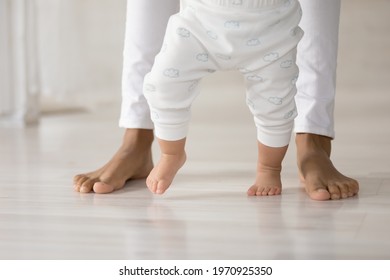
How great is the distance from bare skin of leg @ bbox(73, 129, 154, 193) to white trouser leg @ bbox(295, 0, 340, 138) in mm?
308

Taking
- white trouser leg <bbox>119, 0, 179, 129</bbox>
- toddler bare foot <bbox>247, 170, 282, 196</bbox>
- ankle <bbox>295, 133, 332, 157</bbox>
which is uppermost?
white trouser leg <bbox>119, 0, 179, 129</bbox>

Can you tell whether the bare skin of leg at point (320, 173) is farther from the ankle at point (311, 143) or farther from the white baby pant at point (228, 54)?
the white baby pant at point (228, 54)

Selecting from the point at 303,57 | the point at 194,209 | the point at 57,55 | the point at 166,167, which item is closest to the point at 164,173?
the point at 166,167

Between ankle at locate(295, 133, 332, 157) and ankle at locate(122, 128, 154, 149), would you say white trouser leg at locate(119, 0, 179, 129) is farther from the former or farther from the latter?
ankle at locate(295, 133, 332, 157)

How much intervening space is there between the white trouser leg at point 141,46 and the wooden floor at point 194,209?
14cm

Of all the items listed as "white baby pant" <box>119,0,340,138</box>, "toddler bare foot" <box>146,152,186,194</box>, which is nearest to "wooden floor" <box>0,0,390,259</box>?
"toddler bare foot" <box>146,152,186,194</box>

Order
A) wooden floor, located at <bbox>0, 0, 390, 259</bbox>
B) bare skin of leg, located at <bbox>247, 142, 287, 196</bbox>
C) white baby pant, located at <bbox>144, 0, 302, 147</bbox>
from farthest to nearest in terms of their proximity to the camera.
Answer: bare skin of leg, located at <bbox>247, 142, 287, 196</bbox>, white baby pant, located at <bbox>144, 0, 302, 147</bbox>, wooden floor, located at <bbox>0, 0, 390, 259</bbox>

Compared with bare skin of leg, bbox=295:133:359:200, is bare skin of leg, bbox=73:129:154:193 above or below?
below

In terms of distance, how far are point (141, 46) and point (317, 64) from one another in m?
0.35

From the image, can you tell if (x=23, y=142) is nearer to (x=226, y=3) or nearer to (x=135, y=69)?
(x=135, y=69)

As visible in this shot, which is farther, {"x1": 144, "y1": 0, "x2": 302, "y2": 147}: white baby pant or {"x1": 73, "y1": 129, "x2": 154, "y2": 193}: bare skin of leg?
{"x1": 73, "y1": 129, "x2": 154, "y2": 193}: bare skin of leg

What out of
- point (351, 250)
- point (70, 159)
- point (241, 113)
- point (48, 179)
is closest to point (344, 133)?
point (241, 113)

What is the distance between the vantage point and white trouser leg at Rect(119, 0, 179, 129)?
5.56 feet

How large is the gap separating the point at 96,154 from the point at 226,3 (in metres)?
0.79
